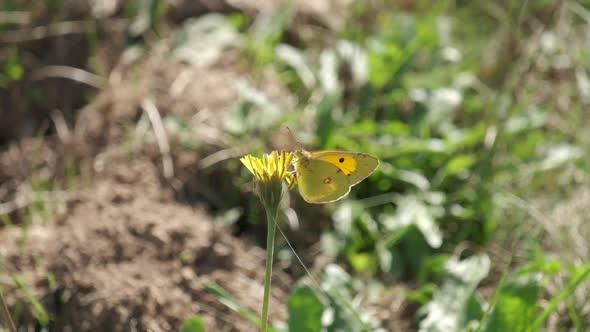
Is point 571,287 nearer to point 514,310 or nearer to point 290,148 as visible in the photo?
point 514,310

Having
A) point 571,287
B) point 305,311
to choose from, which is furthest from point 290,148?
point 571,287

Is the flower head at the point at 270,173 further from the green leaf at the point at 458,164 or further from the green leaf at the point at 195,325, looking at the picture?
the green leaf at the point at 458,164

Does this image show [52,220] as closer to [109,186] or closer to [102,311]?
[109,186]

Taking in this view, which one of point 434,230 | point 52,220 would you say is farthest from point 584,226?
point 52,220

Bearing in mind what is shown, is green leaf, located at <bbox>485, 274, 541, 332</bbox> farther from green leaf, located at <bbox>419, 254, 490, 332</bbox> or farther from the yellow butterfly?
the yellow butterfly

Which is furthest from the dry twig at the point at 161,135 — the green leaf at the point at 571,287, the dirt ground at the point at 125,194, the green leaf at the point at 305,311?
the green leaf at the point at 571,287

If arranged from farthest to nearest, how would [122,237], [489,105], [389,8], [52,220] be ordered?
[389,8], [489,105], [52,220], [122,237]
